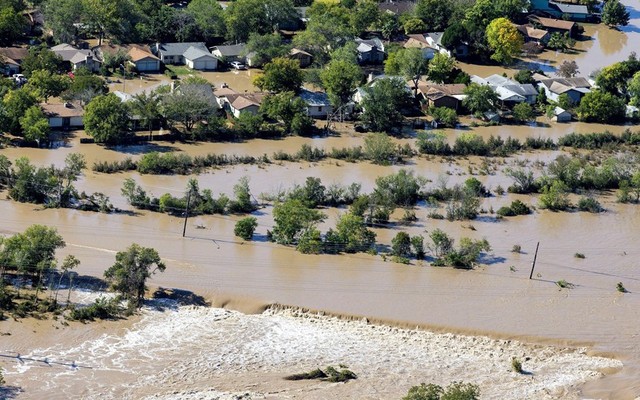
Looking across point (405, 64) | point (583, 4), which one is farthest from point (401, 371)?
point (583, 4)

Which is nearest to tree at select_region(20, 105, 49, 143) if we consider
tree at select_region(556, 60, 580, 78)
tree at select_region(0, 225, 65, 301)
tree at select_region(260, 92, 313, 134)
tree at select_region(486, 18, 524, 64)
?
tree at select_region(260, 92, 313, 134)

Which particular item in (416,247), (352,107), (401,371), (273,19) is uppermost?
(273,19)

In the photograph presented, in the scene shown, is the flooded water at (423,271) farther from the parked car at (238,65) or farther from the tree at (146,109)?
the parked car at (238,65)

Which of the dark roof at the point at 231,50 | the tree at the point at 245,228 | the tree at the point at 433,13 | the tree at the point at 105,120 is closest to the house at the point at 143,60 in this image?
the dark roof at the point at 231,50

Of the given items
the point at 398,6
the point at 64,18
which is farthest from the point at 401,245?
the point at 398,6

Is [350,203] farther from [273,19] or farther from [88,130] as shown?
[273,19]

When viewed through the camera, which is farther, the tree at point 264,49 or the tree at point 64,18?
the tree at point 64,18

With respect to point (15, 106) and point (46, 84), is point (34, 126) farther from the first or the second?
point (46, 84)
